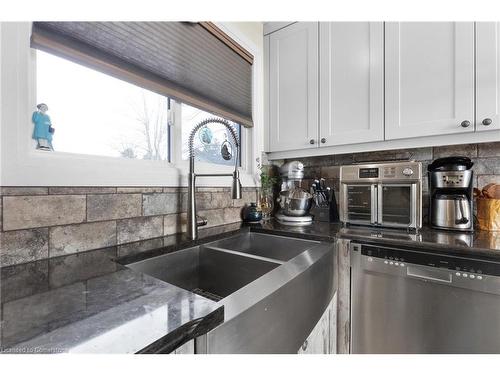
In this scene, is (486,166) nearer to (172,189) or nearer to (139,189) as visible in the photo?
(172,189)

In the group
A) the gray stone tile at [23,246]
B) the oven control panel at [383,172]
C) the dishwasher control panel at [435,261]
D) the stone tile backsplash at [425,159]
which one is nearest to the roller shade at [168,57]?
the gray stone tile at [23,246]

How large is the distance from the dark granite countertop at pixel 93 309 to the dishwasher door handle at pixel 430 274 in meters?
0.98

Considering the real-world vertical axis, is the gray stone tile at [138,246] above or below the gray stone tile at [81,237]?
below

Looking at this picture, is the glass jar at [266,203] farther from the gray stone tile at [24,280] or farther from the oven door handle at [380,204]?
the gray stone tile at [24,280]

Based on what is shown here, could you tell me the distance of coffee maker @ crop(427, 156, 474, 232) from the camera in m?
1.18

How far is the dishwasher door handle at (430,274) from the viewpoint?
37.4 inches

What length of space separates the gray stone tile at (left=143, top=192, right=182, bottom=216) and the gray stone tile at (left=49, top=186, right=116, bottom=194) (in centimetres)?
16

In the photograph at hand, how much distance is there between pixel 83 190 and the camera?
873 millimetres

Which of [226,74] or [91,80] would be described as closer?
[91,80]

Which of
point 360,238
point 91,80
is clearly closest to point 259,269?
point 360,238

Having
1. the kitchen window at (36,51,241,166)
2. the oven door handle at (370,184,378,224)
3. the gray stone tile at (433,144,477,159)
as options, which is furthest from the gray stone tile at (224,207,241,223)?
the gray stone tile at (433,144,477,159)

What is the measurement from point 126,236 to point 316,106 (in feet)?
4.74
